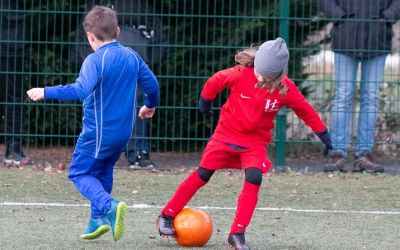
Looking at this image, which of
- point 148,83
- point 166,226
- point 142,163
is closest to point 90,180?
point 166,226

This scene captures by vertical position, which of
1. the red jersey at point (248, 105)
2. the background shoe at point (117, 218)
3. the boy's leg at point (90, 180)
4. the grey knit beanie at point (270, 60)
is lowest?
the background shoe at point (117, 218)

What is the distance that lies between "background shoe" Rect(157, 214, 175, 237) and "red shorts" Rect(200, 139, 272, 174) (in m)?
0.41

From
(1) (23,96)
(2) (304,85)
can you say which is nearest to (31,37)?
(1) (23,96)

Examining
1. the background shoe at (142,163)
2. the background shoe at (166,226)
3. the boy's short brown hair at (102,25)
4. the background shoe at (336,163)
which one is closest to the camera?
the boy's short brown hair at (102,25)

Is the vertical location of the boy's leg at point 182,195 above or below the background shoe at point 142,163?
above

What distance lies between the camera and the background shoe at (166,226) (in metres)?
7.12

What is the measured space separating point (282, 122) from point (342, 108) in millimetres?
643

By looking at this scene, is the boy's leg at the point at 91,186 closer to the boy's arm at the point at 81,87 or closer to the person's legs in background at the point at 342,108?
the boy's arm at the point at 81,87

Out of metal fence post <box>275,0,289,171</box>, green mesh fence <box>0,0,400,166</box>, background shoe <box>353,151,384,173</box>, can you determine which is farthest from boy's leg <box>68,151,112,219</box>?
background shoe <box>353,151,384,173</box>

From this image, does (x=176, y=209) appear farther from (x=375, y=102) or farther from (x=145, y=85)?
(x=375, y=102)

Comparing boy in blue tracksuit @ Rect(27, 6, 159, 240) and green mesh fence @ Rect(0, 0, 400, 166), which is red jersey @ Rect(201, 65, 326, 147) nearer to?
boy in blue tracksuit @ Rect(27, 6, 159, 240)

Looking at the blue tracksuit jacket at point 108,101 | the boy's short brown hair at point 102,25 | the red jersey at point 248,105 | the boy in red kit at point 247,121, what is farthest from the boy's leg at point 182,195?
the boy's short brown hair at point 102,25

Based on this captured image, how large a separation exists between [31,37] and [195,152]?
205 centimetres

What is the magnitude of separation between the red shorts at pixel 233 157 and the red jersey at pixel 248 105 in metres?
0.04
